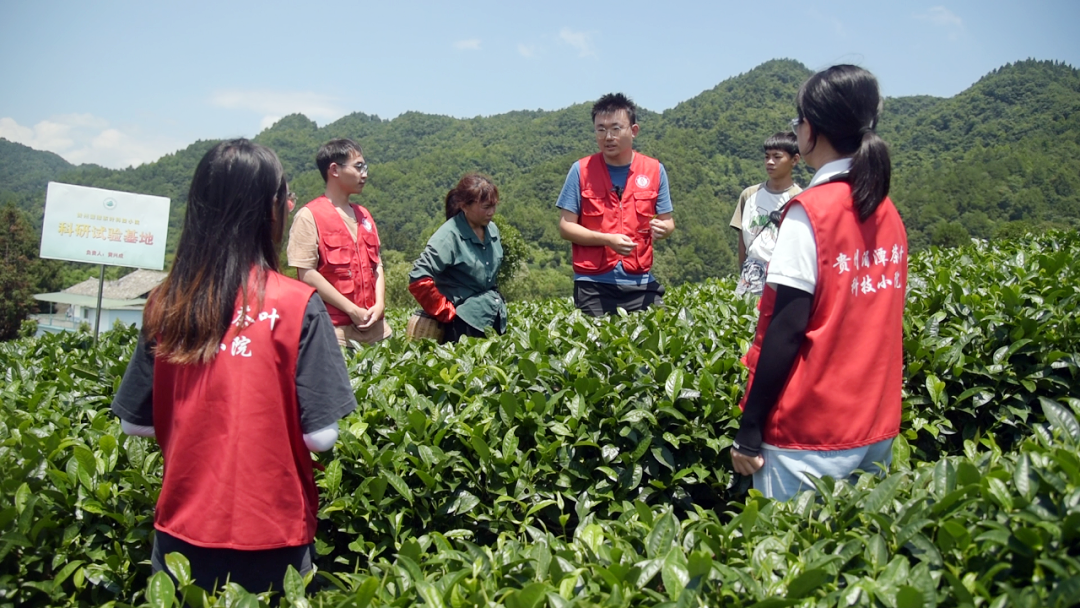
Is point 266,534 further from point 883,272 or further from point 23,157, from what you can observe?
point 23,157

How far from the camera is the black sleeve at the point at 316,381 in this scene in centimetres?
195

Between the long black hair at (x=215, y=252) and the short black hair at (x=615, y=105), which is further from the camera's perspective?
the short black hair at (x=615, y=105)

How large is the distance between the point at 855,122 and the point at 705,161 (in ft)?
221

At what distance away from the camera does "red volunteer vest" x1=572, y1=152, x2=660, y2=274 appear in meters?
4.62

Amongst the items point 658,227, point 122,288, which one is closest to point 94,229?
point 658,227

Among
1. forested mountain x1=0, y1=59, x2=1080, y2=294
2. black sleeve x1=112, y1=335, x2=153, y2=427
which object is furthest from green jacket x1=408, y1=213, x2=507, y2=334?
forested mountain x1=0, y1=59, x2=1080, y2=294

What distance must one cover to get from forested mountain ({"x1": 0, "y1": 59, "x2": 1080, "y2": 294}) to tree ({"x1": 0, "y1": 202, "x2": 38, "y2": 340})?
10849mm

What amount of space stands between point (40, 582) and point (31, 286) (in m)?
50.0

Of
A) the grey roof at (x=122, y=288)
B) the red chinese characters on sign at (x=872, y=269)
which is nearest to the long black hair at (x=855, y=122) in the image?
the red chinese characters on sign at (x=872, y=269)

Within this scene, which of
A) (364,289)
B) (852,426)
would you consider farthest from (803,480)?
(364,289)

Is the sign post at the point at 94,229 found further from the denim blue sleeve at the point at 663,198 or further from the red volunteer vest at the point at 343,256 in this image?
the denim blue sleeve at the point at 663,198

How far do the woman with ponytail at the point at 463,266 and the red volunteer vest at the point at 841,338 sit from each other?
2.53 metres

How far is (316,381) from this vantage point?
6.40ft

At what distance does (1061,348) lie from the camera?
3.29m
